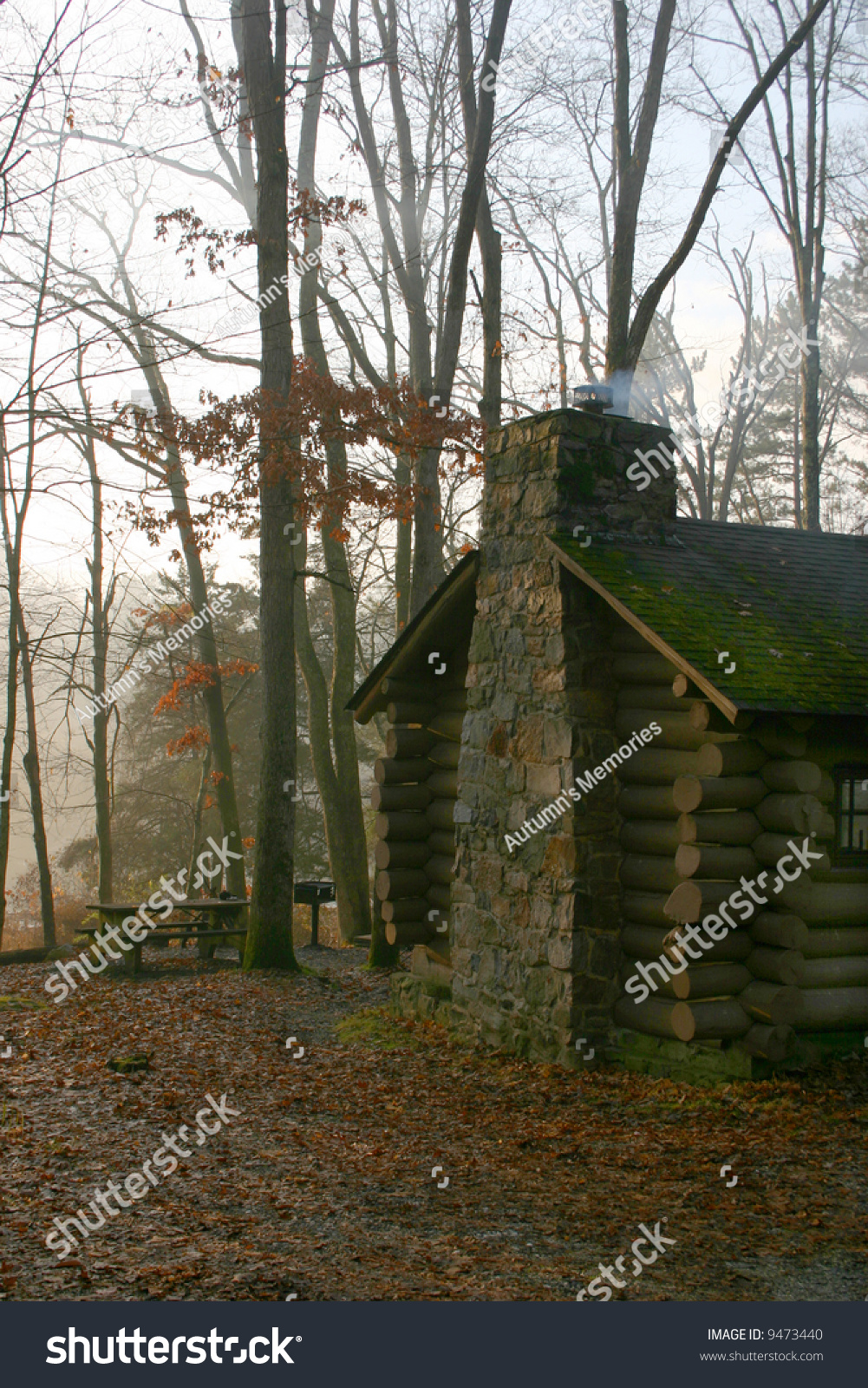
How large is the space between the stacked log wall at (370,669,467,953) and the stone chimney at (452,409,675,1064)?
1229 millimetres

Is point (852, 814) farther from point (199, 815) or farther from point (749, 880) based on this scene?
point (199, 815)

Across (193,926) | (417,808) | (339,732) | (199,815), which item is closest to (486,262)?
(339,732)

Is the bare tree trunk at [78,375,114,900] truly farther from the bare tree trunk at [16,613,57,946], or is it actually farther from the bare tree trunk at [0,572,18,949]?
the bare tree trunk at [0,572,18,949]

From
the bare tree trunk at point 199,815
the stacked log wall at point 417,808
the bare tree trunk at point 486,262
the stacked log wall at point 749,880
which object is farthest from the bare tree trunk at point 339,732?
the stacked log wall at point 749,880

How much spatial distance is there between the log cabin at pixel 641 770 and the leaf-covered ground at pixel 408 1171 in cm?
52

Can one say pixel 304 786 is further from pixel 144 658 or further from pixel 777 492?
pixel 777 492

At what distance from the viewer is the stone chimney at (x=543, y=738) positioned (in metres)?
8.91

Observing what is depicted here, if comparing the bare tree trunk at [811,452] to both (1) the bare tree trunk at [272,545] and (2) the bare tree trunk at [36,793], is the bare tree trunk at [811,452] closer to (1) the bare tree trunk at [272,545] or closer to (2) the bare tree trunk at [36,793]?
(1) the bare tree trunk at [272,545]

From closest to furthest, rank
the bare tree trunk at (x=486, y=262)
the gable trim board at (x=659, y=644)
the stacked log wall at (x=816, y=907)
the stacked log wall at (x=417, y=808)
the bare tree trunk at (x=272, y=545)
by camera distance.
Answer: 1. the gable trim board at (x=659, y=644)
2. the stacked log wall at (x=816, y=907)
3. the stacked log wall at (x=417, y=808)
4. the bare tree trunk at (x=272, y=545)
5. the bare tree trunk at (x=486, y=262)

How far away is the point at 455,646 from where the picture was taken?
11.6 m

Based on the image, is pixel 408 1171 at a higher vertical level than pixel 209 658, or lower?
lower

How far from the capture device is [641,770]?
8.94 metres

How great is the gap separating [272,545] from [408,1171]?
8.91m

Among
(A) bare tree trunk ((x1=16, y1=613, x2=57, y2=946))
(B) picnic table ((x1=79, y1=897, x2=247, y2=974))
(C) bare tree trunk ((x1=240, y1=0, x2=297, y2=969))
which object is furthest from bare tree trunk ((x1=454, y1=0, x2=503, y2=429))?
(A) bare tree trunk ((x1=16, y1=613, x2=57, y2=946))
